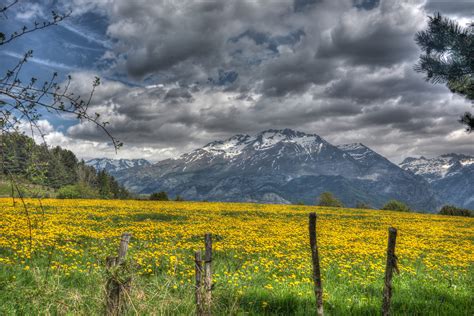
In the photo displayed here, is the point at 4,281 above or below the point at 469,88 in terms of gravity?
below

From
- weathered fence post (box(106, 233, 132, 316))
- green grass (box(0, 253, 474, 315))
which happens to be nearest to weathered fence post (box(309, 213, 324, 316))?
green grass (box(0, 253, 474, 315))

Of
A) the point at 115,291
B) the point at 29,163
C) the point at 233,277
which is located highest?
the point at 29,163

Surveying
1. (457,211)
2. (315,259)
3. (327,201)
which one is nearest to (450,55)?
(315,259)

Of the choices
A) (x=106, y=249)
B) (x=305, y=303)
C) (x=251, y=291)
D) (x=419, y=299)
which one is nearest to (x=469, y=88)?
(x=419, y=299)

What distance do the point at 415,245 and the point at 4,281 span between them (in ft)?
62.1

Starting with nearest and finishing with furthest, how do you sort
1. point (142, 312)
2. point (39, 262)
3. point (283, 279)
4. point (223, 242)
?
point (142, 312)
point (283, 279)
point (39, 262)
point (223, 242)

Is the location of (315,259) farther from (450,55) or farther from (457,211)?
(457,211)

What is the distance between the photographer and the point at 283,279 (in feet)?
32.8

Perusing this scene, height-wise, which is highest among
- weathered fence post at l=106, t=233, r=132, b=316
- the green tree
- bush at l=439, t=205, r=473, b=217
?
the green tree

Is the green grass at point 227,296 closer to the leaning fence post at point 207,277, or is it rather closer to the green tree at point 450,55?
the leaning fence post at point 207,277

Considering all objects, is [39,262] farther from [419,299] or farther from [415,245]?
[415,245]

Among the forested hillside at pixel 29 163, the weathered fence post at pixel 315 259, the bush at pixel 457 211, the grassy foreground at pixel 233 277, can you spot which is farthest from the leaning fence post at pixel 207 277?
the bush at pixel 457 211

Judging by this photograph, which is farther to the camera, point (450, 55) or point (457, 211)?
point (457, 211)

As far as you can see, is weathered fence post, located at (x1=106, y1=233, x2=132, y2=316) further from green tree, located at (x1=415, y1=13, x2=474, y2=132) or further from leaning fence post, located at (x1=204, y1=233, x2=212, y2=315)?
green tree, located at (x1=415, y1=13, x2=474, y2=132)
